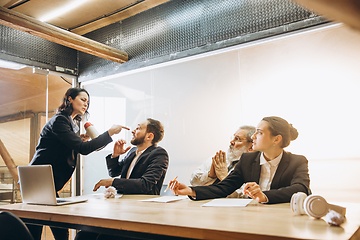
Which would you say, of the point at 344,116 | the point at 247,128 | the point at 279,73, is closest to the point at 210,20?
the point at 279,73

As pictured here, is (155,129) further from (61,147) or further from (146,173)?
(61,147)

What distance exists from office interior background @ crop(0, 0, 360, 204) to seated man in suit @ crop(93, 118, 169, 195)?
628 mm

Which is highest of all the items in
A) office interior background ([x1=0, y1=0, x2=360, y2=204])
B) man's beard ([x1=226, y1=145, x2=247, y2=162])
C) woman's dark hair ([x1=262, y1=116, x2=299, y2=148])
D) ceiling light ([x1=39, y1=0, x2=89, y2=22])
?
ceiling light ([x1=39, y1=0, x2=89, y2=22])

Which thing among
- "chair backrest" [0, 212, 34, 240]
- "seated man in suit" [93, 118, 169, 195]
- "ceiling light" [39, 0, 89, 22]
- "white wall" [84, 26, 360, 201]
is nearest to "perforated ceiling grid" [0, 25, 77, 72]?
"ceiling light" [39, 0, 89, 22]

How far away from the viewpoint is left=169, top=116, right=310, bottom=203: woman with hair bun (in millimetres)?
1943

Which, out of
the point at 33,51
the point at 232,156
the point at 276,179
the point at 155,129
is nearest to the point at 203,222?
the point at 276,179

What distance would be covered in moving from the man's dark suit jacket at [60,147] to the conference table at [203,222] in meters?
1.16

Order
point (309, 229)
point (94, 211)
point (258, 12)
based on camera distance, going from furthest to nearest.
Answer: point (258, 12) → point (94, 211) → point (309, 229)

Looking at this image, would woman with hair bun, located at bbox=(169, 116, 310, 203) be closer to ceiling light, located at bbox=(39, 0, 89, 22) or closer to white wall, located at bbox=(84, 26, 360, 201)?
white wall, located at bbox=(84, 26, 360, 201)

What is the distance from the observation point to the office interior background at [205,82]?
2729mm

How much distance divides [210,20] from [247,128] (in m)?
1.47

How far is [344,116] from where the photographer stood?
8.79 feet

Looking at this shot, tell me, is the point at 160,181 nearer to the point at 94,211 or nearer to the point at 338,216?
the point at 94,211

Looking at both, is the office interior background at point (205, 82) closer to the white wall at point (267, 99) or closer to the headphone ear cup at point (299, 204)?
the white wall at point (267, 99)
